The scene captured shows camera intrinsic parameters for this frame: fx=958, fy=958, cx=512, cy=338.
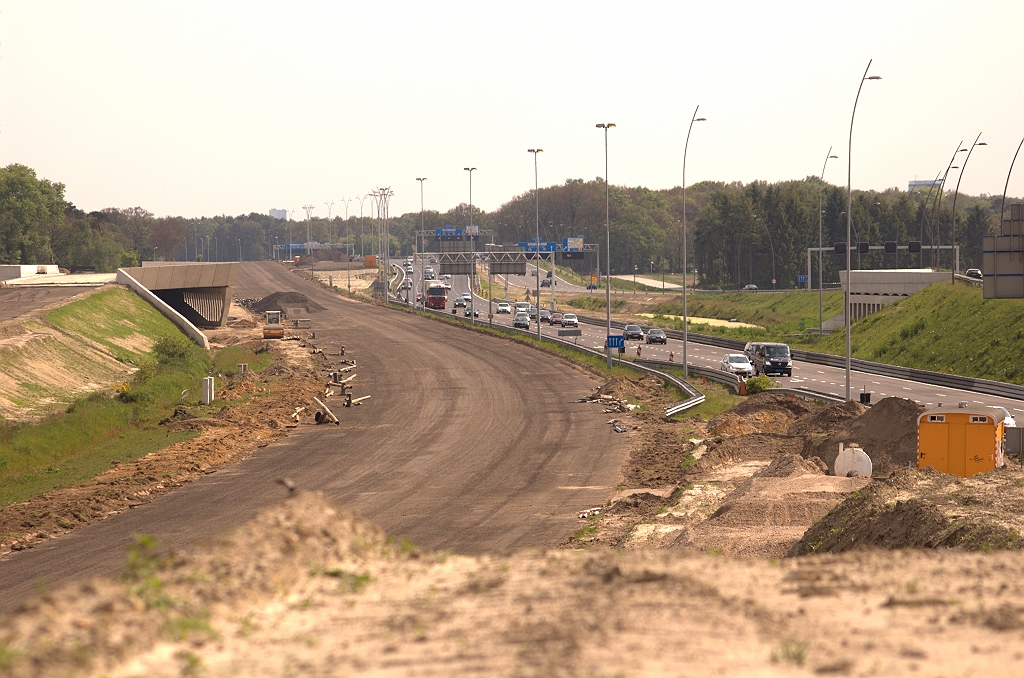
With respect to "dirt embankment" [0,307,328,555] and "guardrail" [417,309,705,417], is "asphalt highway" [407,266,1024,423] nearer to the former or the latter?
"guardrail" [417,309,705,417]

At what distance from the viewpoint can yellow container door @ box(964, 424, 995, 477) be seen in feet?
82.7

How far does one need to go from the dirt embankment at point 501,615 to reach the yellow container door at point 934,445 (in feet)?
44.8

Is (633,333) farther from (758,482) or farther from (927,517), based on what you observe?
(927,517)

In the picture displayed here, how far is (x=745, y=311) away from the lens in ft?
382

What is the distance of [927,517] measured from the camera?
1808cm

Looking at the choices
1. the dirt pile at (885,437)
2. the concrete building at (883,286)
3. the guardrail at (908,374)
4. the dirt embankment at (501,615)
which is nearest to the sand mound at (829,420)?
the dirt pile at (885,437)

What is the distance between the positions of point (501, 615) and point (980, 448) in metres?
19.7

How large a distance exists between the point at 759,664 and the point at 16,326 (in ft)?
194

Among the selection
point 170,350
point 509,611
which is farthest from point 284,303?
point 509,611

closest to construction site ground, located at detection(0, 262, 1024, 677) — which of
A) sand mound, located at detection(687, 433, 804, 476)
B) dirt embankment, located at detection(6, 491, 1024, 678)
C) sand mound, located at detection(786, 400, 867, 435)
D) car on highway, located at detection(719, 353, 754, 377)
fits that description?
dirt embankment, located at detection(6, 491, 1024, 678)

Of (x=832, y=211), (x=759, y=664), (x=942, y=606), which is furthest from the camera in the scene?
(x=832, y=211)

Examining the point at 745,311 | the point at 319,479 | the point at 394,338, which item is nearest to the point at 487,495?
the point at 319,479

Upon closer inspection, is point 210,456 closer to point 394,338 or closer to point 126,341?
point 126,341

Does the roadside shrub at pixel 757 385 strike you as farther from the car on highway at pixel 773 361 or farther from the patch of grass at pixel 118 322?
the patch of grass at pixel 118 322
